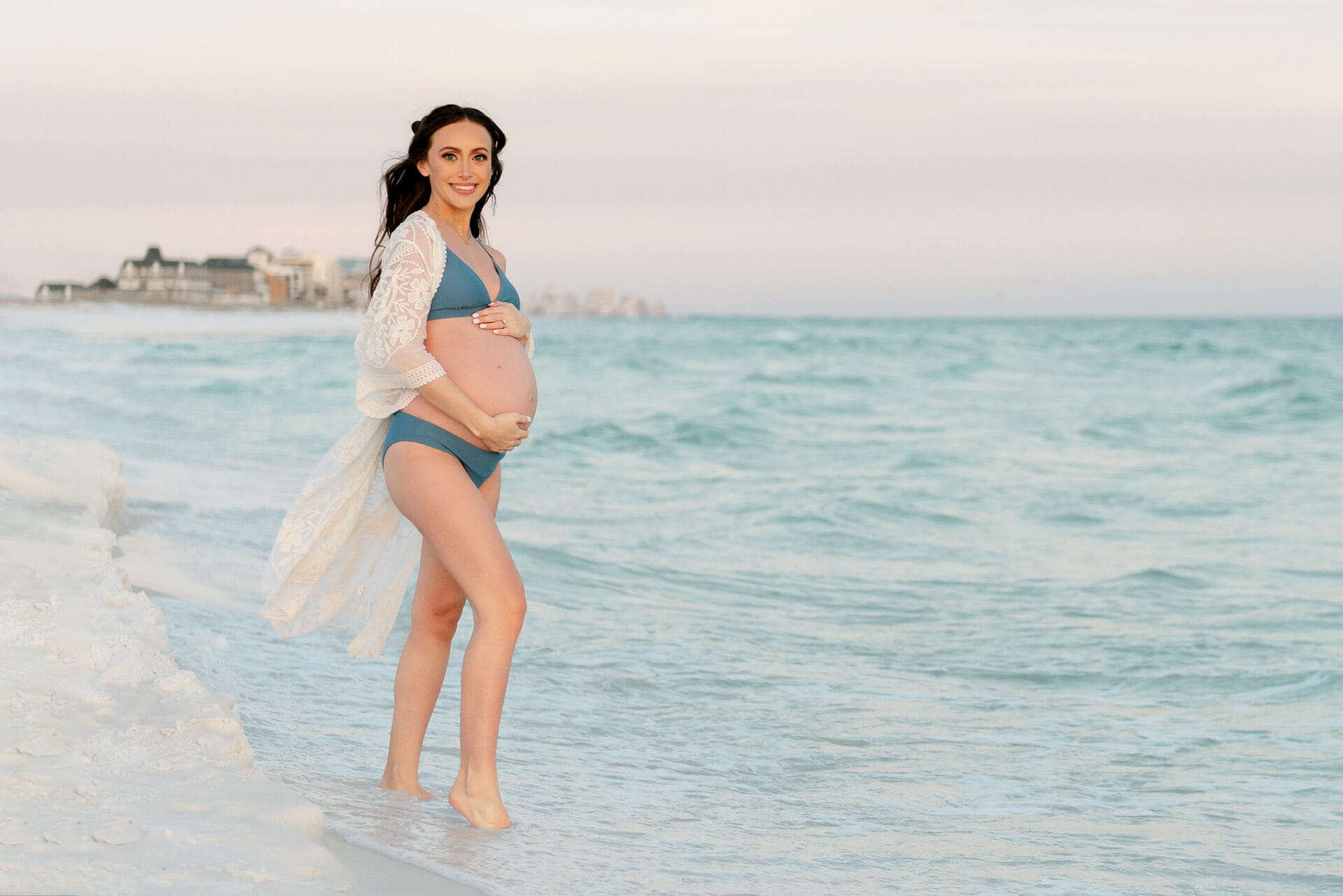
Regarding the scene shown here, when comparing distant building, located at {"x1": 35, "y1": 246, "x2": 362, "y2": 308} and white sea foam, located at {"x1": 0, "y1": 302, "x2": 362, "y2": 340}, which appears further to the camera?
distant building, located at {"x1": 35, "y1": 246, "x2": 362, "y2": 308}

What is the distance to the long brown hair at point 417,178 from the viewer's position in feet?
11.3

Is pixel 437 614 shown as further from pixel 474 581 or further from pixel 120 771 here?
pixel 120 771

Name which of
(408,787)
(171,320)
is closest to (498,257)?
(408,787)

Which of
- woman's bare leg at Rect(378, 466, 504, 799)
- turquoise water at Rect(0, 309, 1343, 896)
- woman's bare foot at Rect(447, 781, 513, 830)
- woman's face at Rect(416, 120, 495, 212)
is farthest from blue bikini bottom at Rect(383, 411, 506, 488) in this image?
turquoise water at Rect(0, 309, 1343, 896)

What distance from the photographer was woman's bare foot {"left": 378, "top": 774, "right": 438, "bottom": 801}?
353 cm

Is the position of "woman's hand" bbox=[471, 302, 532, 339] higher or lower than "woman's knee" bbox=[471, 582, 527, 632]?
higher

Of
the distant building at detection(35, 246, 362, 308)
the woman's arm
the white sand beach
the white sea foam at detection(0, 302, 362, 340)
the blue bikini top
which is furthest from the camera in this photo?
the distant building at detection(35, 246, 362, 308)

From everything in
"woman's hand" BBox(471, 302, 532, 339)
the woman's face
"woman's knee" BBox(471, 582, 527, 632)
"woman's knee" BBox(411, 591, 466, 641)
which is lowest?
"woman's knee" BBox(411, 591, 466, 641)

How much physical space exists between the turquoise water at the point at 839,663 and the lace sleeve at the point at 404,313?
1.10 meters

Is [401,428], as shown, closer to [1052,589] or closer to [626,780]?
[626,780]

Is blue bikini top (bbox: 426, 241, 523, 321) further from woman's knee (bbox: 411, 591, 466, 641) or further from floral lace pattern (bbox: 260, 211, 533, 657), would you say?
woman's knee (bbox: 411, 591, 466, 641)

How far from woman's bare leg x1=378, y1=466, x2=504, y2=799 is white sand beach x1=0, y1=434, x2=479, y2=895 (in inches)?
17.6

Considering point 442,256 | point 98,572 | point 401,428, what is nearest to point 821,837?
point 401,428

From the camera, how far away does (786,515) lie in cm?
1052
